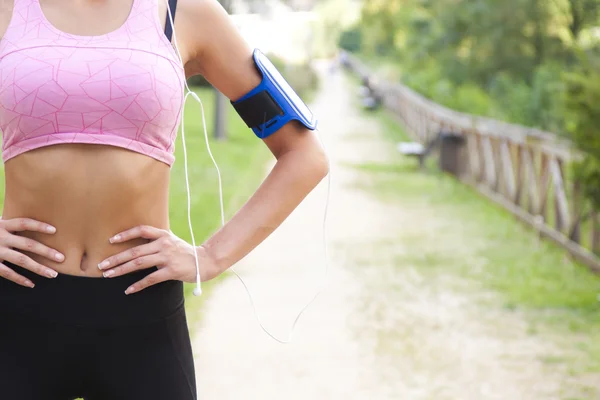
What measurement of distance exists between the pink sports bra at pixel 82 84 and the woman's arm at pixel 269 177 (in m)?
0.21

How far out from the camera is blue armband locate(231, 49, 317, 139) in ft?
7.02

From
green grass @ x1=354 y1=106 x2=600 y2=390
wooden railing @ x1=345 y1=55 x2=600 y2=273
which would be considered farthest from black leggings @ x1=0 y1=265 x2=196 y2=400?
wooden railing @ x1=345 y1=55 x2=600 y2=273

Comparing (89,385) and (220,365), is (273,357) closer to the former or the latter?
(220,365)

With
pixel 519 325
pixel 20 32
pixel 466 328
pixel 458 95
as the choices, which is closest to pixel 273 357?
pixel 466 328

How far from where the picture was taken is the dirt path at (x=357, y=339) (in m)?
5.60

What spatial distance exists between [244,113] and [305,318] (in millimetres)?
5052

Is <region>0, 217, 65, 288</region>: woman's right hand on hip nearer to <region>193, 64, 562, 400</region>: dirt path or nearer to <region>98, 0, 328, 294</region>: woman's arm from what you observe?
<region>98, 0, 328, 294</region>: woman's arm

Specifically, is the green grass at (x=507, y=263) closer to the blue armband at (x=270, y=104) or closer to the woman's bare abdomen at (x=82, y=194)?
the blue armband at (x=270, y=104)

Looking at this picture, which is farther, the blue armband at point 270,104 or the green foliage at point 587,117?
the green foliage at point 587,117

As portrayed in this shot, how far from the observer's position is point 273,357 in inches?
241

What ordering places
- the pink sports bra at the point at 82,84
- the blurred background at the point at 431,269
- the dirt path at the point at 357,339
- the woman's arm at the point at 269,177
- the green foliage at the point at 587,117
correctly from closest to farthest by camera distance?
the pink sports bra at the point at 82,84 < the woman's arm at the point at 269,177 < the dirt path at the point at 357,339 < the blurred background at the point at 431,269 < the green foliage at the point at 587,117

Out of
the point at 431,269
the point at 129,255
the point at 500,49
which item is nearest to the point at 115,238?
the point at 129,255

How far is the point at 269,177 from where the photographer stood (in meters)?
2.18

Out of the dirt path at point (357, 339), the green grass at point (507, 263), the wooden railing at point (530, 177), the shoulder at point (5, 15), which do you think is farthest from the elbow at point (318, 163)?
the wooden railing at point (530, 177)
